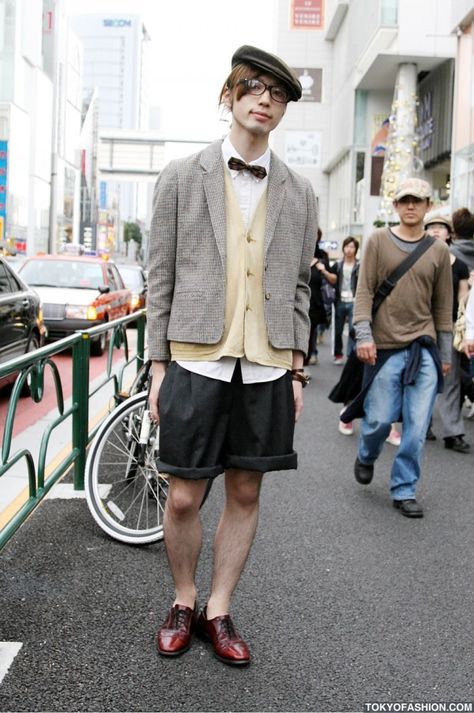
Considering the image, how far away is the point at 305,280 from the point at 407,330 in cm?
200

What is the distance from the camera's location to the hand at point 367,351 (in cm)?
483

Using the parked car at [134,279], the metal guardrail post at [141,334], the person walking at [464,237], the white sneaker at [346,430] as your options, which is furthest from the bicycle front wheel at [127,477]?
the parked car at [134,279]

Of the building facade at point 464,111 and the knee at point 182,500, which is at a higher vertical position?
the building facade at point 464,111

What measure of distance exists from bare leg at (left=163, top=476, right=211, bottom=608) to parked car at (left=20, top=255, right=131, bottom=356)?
35.5ft

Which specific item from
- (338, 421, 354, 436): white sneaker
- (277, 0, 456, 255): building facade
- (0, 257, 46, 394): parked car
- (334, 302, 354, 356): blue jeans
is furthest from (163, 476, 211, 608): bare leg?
(277, 0, 456, 255): building facade

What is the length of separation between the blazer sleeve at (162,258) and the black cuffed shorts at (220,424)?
10 cm

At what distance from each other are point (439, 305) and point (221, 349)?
8.21ft

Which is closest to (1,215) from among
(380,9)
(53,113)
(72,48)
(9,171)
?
(9,171)

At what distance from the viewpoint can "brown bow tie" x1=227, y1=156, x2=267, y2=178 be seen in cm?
278

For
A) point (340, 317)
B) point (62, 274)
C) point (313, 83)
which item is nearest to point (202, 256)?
point (340, 317)

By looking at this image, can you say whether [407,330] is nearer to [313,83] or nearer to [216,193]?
[216,193]

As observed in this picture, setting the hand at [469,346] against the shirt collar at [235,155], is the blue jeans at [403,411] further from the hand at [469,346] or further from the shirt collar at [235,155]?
the shirt collar at [235,155]

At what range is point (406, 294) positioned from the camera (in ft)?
15.9

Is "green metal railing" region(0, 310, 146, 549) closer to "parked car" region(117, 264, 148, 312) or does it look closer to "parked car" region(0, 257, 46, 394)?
"parked car" region(0, 257, 46, 394)
